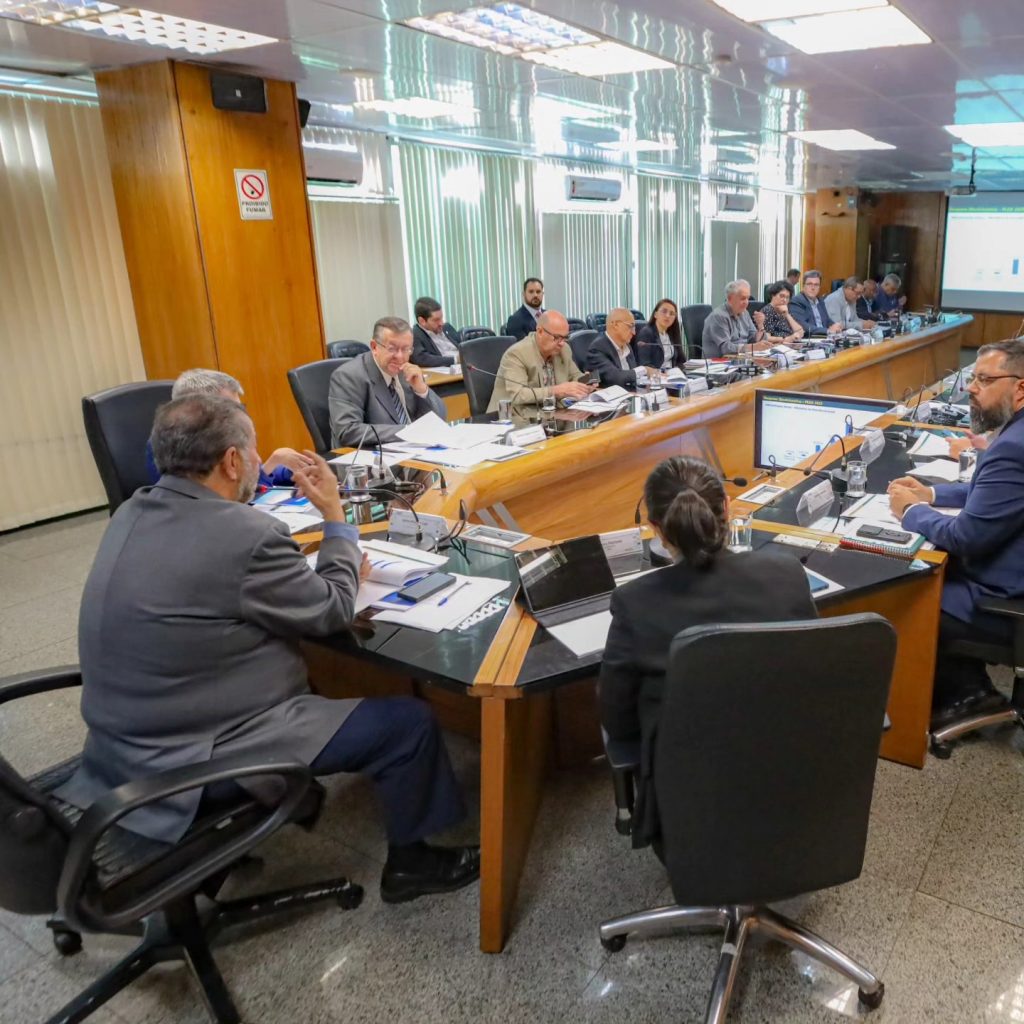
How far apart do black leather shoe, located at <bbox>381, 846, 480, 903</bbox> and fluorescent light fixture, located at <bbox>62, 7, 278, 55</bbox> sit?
2.98 metres

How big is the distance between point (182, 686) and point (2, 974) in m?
0.81

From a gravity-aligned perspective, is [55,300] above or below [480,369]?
above

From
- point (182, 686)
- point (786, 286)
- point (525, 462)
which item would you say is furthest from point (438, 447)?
point (786, 286)

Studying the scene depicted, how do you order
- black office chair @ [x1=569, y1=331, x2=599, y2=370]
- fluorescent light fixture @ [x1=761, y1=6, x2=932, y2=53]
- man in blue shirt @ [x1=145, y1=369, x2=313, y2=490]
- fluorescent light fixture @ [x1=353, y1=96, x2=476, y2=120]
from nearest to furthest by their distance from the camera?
man in blue shirt @ [x1=145, y1=369, x2=313, y2=490] → fluorescent light fixture @ [x1=761, y1=6, x2=932, y2=53] → fluorescent light fixture @ [x1=353, y1=96, x2=476, y2=120] → black office chair @ [x1=569, y1=331, x2=599, y2=370]

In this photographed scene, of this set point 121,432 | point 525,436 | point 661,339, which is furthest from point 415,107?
point 121,432

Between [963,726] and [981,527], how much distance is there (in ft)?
2.01

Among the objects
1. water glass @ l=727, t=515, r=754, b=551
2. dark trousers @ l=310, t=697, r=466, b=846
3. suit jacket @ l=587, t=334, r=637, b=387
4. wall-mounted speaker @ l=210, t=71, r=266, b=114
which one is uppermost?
wall-mounted speaker @ l=210, t=71, r=266, b=114

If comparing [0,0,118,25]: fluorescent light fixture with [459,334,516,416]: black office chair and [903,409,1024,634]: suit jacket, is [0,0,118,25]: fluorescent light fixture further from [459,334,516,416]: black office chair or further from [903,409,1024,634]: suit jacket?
[903,409,1024,634]: suit jacket

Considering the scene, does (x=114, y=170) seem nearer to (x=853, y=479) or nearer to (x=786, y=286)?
(x=853, y=479)

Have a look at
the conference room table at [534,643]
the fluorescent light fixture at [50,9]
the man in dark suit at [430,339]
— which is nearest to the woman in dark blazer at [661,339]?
the man in dark suit at [430,339]

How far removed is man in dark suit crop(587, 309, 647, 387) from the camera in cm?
492

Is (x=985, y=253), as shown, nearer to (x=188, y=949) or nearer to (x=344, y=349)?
(x=344, y=349)

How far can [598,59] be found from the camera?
152 inches

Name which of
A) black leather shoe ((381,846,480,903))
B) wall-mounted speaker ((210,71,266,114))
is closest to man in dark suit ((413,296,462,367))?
wall-mounted speaker ((210,71,266,114))
